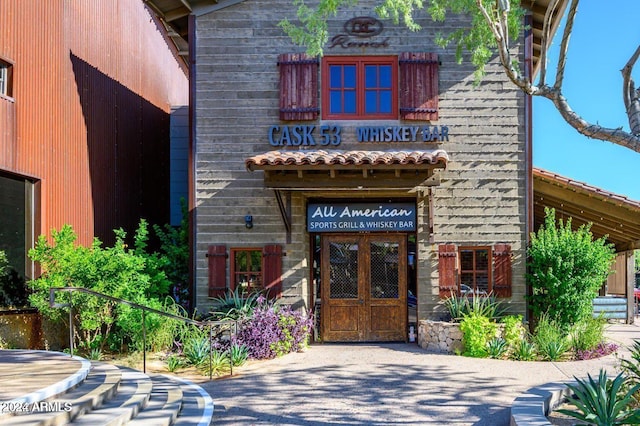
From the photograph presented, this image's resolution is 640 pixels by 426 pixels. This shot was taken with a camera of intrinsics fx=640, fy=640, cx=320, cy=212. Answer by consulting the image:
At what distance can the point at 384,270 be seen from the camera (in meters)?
12.7

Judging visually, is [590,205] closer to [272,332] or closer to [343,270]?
[343,270]

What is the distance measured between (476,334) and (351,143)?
4203 millimetres

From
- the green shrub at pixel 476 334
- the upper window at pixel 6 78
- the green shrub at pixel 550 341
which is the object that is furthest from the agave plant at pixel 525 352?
the upper window at pixel 6 78

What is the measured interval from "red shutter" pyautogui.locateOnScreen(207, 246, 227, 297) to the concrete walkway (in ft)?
7.04

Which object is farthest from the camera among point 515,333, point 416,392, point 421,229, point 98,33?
point 98,33

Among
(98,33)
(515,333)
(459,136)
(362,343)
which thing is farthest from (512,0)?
(98,33)

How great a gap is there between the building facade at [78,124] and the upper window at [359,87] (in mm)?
4858

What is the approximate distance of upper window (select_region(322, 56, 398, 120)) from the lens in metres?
12.4

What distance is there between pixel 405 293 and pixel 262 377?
167 inches

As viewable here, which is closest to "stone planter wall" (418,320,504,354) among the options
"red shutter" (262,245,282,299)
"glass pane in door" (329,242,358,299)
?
"glass pane in door" (329,242,358,299)

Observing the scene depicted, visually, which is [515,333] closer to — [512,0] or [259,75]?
[512,0]

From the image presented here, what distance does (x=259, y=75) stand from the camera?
1238 centimetres

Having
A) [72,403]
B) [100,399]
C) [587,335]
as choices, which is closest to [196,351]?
[100,399]

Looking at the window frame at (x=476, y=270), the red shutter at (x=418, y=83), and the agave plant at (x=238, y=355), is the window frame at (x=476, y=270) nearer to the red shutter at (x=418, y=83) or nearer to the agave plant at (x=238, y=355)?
A: the red shutter at (x=418, y=83)
